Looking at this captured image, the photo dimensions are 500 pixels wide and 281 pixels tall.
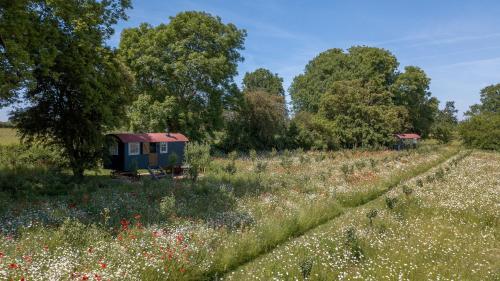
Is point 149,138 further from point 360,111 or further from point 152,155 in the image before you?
point 360,111

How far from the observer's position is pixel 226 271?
30.4ft

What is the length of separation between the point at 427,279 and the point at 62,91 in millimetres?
18094

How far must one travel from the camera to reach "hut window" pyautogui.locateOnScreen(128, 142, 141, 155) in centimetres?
2466

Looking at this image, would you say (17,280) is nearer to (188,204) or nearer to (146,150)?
(188,204)

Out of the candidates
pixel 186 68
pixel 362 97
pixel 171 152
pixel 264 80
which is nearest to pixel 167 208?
pixel 171 152

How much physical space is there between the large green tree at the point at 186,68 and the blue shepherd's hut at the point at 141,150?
6688 mm

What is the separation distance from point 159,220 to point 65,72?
967cm

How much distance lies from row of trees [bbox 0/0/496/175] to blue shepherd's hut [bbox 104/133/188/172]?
3.53 metres

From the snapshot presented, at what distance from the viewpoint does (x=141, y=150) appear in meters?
25.8

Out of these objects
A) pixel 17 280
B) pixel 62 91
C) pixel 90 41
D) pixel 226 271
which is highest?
pixel 90 41

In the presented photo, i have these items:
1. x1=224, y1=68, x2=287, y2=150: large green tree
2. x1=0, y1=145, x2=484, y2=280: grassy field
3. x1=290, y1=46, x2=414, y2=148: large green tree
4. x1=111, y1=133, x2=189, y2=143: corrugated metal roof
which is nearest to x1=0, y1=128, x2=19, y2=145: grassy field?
x1=0, y1=145, x2=484, y2=280: grassy field

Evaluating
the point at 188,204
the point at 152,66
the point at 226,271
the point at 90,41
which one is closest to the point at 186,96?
the point at 152,66

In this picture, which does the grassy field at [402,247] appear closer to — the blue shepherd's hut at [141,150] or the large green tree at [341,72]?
the blue shepherd's hut at [141,150]

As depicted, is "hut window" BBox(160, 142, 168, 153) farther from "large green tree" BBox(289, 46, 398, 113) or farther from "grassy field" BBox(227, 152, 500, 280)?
"large green tree" BBox(289, 46, 398, 113)
